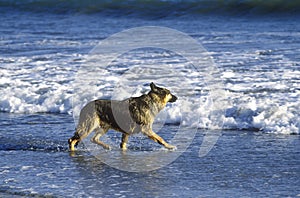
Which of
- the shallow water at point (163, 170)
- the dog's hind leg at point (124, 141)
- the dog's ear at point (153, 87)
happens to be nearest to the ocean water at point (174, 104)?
the shallow water at point (163, 170)

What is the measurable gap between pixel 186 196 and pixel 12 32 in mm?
16945

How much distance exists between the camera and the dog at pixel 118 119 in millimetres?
8883

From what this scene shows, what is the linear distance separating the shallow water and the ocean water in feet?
0.04

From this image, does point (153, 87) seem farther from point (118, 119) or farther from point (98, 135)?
point (98, 135)

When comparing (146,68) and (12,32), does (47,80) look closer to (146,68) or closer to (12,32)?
(146,68)

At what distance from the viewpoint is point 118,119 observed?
8898mm

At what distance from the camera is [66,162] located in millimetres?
8359

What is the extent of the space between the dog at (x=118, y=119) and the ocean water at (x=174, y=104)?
18cm

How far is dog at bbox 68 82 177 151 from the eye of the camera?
8883 millimetres

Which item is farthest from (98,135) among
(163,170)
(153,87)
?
(163,170)

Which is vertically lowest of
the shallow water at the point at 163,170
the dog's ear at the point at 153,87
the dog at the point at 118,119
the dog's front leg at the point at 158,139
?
the shallow water at the point at 163,170

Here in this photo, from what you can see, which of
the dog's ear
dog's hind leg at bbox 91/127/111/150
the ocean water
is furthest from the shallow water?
the dog's ear

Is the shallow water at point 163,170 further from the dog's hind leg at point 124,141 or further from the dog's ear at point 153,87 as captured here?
the dog's ear at point 153,87

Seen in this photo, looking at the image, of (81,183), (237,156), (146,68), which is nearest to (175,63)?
(146,68)
